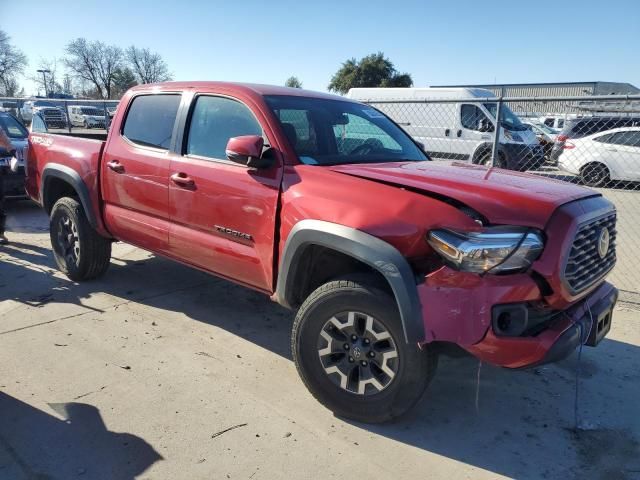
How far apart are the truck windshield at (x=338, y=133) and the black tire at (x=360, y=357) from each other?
961 mm

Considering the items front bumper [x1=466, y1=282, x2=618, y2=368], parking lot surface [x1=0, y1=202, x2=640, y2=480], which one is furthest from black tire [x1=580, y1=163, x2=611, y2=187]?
front bumper [x1=466, y1=282, x2=618, y2=368]

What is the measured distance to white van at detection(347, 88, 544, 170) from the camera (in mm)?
12141

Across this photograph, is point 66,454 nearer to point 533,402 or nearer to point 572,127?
point 533,402

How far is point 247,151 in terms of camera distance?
307cm

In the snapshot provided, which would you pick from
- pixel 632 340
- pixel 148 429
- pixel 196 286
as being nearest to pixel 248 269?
pixel 148 429

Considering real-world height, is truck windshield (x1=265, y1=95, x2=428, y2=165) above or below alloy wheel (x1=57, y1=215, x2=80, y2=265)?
above

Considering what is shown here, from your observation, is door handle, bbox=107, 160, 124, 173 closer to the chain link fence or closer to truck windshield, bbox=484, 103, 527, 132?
the chain link fence

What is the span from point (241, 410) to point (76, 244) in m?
2.91

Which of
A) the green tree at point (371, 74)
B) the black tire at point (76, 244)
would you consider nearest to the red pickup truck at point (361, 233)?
the black tire at point (76, 244)

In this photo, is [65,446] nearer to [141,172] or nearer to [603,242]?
[141,172]

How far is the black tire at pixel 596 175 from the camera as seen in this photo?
1112 cm

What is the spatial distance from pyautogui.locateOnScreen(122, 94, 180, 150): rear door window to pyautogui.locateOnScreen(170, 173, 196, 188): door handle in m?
0.34

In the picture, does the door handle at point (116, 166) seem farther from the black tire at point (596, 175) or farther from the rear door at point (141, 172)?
the black tire at point (596, 175)

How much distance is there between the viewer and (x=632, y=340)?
4289 mm
